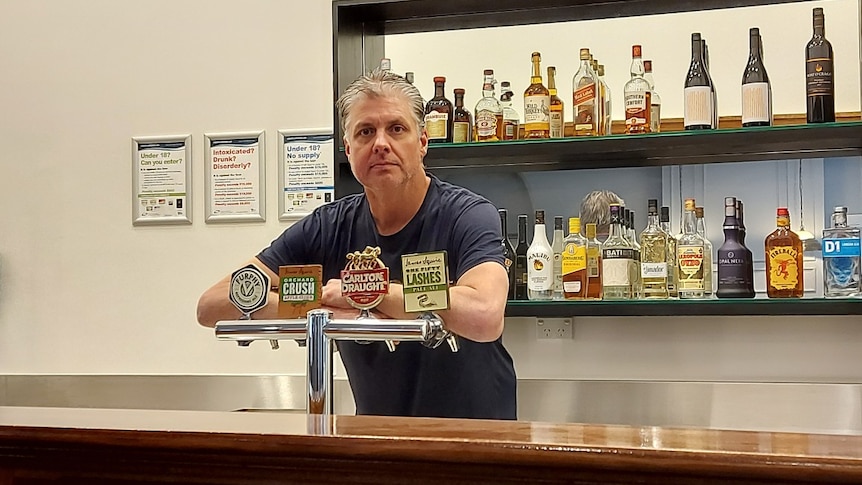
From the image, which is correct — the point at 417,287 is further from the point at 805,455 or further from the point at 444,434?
the point at 805,455

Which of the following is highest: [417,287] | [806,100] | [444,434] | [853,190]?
[806,100]

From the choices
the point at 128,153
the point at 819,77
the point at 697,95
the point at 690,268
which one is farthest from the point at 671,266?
the point at 128,153

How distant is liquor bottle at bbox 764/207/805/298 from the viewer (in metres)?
2.31

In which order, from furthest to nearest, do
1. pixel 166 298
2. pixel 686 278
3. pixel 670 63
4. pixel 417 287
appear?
pixel 166 298 → pixel 670 63 → pixel 686 278 → pixel 417 287

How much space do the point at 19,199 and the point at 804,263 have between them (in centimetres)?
227

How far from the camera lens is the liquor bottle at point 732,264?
2.36 m

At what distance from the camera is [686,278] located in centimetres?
237

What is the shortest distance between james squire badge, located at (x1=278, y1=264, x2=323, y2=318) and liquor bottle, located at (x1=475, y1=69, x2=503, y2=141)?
1.34 m

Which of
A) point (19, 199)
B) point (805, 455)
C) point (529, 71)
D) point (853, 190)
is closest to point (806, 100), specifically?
point (853, 190)

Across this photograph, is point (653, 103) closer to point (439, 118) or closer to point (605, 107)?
point (605, 107)

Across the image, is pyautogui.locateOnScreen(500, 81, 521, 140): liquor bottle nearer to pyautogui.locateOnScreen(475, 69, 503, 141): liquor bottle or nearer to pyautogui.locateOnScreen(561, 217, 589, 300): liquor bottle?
pyautogui.locateOnScreen(475, 69, 503, 141): liquor bottle

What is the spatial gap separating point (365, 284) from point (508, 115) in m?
1.42

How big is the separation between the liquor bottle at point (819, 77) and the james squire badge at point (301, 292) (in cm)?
156

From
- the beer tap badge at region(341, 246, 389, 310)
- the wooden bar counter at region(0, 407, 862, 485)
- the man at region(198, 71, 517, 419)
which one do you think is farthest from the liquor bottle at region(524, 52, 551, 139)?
the wooden bar counter at region(0, 407, 862, 485)
